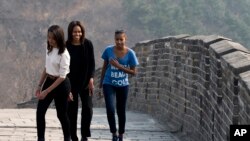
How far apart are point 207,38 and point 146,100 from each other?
4.19m

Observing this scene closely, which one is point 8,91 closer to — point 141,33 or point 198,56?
point 141,33

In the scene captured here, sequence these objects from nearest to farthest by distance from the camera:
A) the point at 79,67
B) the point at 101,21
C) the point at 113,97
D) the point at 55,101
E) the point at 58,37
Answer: the point at 58,37, the point at 55,101, the point at 79,67, the point at 113,97, the point at 101,21

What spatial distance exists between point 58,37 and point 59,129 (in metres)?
3.24

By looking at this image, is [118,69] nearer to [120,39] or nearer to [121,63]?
[121,63]

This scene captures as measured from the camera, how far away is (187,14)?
2938 inches

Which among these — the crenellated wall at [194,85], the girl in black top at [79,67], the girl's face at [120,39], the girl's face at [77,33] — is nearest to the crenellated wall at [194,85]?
the crenellated wall at [194,85]

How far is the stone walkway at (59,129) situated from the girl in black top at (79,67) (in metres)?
1.17

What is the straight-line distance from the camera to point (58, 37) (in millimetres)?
6453

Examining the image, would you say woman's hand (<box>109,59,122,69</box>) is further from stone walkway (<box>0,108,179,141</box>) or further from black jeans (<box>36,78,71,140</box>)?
stone walkway (<box>0,108,179,141</box>)

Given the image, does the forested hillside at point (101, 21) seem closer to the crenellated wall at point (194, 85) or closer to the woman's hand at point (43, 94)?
the crenellated wall at point (194, 85)

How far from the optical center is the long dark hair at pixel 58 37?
640 centimetres

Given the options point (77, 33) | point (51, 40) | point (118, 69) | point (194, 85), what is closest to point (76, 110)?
point (118, 69)

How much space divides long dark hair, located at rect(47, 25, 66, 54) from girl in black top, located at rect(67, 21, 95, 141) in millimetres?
540

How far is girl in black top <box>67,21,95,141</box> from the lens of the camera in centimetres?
710
